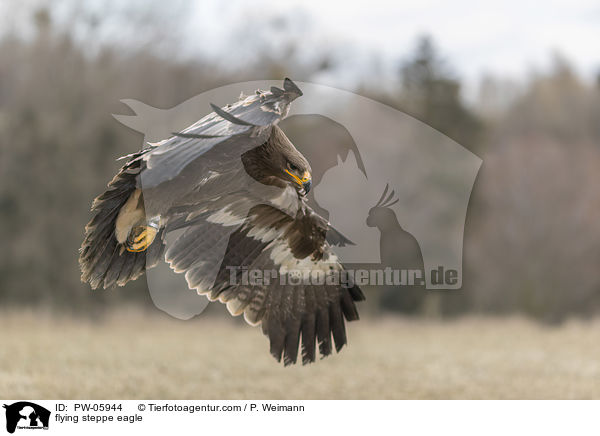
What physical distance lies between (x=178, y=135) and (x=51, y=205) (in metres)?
14.7

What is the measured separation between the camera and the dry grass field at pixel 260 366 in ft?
25.6

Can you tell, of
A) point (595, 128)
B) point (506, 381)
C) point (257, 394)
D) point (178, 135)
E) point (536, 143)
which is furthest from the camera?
point (595, 128)

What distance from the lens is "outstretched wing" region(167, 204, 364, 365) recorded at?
5.53 meters

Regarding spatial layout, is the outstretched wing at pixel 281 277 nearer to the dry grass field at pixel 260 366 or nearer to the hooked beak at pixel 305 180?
the hooked beak at pixel 305 180

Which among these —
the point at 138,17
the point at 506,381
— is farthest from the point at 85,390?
the point at 138,17

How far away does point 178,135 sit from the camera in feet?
13.3

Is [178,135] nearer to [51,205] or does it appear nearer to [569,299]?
[51,205]

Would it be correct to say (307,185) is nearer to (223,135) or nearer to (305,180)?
(305,180)

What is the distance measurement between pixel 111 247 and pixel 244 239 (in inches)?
44.6
